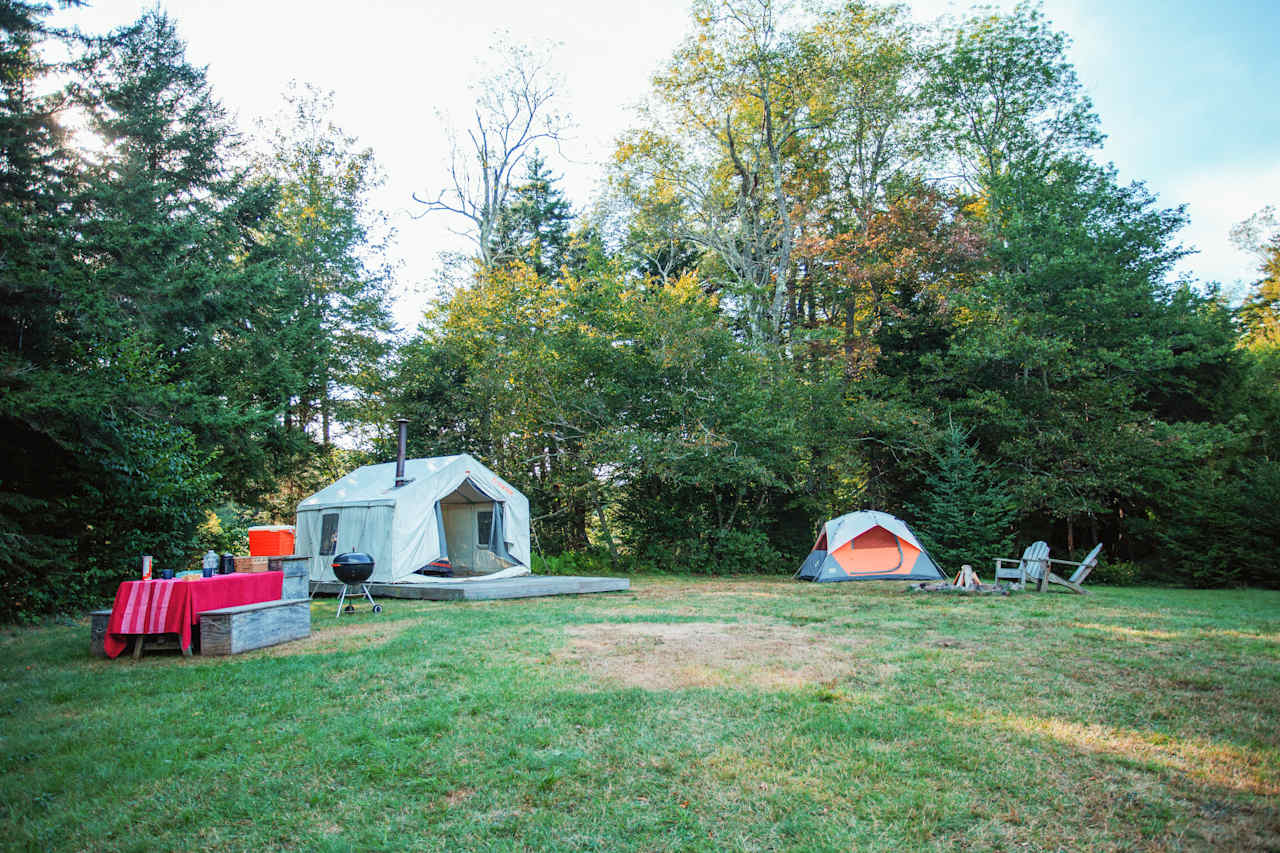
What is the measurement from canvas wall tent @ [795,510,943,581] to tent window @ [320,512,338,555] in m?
8.26

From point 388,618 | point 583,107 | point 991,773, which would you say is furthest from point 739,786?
point 583,107

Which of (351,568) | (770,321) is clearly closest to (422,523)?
(351,568)

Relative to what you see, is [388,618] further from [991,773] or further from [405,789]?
[991,773]

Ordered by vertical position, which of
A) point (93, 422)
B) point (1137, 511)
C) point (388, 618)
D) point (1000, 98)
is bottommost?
point (388, 618)

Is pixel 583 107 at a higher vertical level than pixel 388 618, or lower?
higher

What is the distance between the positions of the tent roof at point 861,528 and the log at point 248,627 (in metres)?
8.97

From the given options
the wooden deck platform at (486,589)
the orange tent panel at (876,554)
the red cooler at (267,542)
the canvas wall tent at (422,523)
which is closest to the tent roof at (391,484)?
the canvas wall tent at (422,523)

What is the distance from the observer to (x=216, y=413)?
8.90 metres

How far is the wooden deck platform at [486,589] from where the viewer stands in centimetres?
902

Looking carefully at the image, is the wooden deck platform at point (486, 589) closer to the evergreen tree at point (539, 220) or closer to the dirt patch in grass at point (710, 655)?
the dirt patch in grass at point (710, 655)

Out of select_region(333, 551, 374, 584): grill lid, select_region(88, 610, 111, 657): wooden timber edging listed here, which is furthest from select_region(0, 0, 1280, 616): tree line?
select_region(88, 610, 111, 657): wooden timber edging

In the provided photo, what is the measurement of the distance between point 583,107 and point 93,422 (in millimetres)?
16658

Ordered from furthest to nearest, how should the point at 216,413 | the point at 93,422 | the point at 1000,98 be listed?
the point at 1000,98
the point at 216,413
the point at 93,422

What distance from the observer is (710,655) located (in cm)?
497
